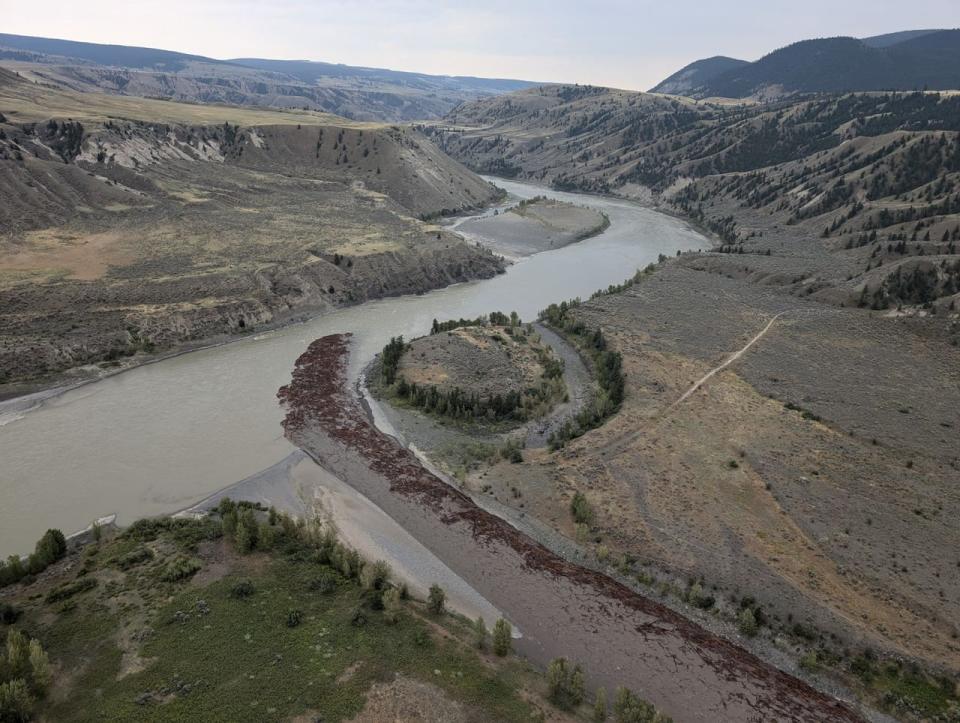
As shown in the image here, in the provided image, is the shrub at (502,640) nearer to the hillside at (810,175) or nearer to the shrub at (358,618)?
the shrub at (358,618)

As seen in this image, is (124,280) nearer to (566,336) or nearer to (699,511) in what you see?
(566,336)

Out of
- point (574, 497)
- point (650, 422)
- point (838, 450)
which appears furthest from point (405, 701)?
point (838, 450)

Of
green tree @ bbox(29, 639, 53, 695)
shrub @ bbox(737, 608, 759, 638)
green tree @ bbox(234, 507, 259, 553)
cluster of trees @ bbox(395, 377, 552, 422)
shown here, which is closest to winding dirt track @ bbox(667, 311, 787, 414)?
cluster of trees @ bbox(395, 377, 552, 422)

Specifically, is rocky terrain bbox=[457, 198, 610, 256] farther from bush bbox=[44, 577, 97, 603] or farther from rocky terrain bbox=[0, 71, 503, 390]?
bush bbox=[44, 577, 97, 603]

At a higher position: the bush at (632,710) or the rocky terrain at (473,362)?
the rocky terrain at (473,362)

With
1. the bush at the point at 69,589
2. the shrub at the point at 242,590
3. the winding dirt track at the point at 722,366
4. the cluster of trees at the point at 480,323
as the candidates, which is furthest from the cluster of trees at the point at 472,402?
the bush at the point at 69,589

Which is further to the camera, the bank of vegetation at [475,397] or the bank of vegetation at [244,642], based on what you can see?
the bank of vegetation at [475,397]
